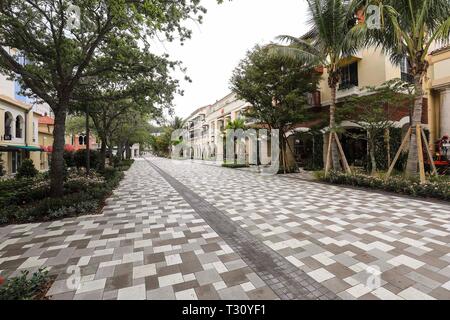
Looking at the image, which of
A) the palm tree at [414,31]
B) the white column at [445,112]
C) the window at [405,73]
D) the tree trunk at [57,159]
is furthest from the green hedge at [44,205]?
the white column at [445,112]

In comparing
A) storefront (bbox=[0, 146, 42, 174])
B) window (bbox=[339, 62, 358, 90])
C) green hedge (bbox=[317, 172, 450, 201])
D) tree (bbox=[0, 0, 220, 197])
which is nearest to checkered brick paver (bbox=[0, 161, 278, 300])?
tree (bbox=[0, 0, 220, 197])

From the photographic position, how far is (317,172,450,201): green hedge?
7.38 metres

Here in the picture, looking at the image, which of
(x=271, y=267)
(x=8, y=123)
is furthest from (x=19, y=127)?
(x=271, y=267)

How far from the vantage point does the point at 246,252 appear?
3859 millimetres

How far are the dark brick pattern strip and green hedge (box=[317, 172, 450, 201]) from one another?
6.80m

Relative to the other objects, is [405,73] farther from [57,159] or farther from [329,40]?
[57,159]

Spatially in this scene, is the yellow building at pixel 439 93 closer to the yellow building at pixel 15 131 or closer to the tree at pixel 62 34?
the tree at pixel 62 34

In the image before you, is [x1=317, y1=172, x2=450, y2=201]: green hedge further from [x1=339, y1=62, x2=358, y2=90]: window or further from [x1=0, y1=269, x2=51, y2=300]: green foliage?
[x1=0, y1=269, x2=51, y2=300]: green foliage

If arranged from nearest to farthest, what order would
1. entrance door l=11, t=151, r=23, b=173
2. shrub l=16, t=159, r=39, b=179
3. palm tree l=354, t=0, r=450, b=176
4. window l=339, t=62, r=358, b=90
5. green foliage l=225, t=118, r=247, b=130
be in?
palm tree l=354, t=0, r=450, b=176
shrub l=16, t=159, r=39, b=179
window l=339, t=62, r=358, b=90
entrance door l=11, t=151, r=23, b=173
green foliage l=225, t=118, r=247, b=130

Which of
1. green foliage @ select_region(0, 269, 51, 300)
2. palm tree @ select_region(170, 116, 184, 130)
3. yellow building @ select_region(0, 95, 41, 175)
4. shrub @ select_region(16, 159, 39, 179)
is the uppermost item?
palm tree @ select_region(170, 116, 184, 130)

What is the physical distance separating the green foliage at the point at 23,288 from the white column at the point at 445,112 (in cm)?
2015

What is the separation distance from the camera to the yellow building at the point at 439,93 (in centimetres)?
1398

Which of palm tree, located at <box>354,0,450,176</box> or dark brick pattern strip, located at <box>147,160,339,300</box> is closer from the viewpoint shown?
dark brick pattern strip, located at <box>147,160,339,300</box>
